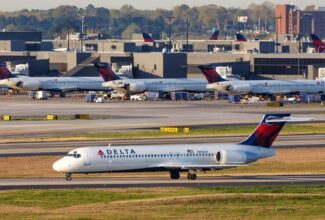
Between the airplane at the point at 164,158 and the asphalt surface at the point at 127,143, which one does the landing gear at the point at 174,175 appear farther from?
the asphalt surface at the point at 127,143

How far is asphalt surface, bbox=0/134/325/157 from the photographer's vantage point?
4465 inches

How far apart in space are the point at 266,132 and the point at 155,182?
11127 millimetres

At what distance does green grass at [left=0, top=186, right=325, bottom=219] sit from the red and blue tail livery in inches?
411

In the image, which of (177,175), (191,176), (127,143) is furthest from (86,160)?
(127,143)

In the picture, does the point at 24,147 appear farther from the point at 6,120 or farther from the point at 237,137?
the point at 6,120

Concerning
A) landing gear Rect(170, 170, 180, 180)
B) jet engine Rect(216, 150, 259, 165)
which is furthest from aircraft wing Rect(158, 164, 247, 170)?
landing gear Rect(170, 170, 180, 180)

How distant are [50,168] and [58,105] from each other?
95792 millimetres

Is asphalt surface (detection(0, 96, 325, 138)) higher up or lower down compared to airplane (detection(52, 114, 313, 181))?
lower down

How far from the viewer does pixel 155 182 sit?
8825cm

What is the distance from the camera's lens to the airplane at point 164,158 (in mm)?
88688

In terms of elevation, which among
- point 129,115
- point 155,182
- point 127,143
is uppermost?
point 155,182

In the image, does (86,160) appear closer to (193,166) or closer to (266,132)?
(193,166)

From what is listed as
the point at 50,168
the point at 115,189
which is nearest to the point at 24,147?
the point at 50,168

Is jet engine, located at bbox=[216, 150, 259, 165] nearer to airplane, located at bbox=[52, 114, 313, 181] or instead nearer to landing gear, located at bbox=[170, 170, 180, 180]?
airplane, located at bbox=[52, 114, 313, 181]
